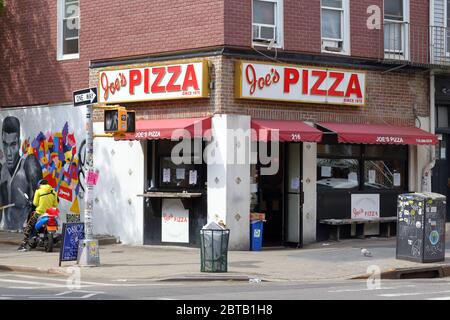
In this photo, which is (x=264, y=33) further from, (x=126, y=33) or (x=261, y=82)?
(x=126, y=33)

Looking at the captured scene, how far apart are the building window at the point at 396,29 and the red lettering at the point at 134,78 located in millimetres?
6451

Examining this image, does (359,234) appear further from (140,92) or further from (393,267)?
(140,92)

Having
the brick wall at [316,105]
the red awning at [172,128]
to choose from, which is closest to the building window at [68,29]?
the brick wall at [316,105]

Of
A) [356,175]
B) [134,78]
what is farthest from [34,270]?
[356,175]

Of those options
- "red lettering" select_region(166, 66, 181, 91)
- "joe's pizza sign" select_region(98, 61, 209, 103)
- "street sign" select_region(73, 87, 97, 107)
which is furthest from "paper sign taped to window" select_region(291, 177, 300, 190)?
"street sign" select_region(73, 87, 97, 107)

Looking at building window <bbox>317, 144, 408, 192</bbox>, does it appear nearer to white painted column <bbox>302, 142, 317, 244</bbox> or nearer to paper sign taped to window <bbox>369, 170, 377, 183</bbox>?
paper sign taped to window <bbox>369, 170, 377, 183</bbox>

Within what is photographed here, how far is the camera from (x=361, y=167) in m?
21.9

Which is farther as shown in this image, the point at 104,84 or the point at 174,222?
the point at 104,84

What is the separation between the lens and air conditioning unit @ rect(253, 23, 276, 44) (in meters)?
20.1

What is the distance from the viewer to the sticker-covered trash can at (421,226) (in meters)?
17.5

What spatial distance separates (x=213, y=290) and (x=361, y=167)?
9.23m

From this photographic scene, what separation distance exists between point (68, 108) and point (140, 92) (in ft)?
10.7

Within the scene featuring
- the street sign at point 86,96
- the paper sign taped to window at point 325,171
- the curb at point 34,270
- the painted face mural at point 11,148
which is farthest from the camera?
the painted face mural at point 11,148

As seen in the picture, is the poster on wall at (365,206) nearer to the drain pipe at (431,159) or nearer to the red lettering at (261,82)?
the drain pipe at (431,159)
